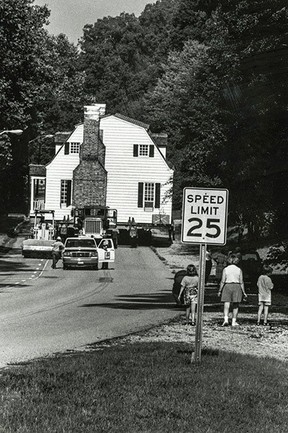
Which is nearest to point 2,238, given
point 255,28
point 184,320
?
point 255,28

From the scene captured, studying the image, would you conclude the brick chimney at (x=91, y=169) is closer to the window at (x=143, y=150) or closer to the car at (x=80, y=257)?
the window at (x=143, y=150)

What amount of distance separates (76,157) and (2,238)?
8.72 meters

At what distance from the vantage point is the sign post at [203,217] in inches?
558

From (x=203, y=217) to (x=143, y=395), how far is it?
3459 mm

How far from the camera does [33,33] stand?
42.8 m

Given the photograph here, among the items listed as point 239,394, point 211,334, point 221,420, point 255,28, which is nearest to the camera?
point 221,420

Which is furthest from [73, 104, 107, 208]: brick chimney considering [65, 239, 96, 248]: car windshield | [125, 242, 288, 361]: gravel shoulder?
[125, 242, 288, 361]: gravel shoulder

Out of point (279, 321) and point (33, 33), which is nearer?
point (279, 321)

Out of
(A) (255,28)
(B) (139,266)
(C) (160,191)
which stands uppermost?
(A) (255,28)

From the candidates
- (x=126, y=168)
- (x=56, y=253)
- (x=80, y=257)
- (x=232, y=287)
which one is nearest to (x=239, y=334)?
(x=232, y=287)

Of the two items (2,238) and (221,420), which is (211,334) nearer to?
(221,420)

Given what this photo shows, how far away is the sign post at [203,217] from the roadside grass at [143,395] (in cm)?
129

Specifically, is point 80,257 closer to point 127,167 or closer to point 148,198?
point 148,198

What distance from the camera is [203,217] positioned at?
14234 millimetres
